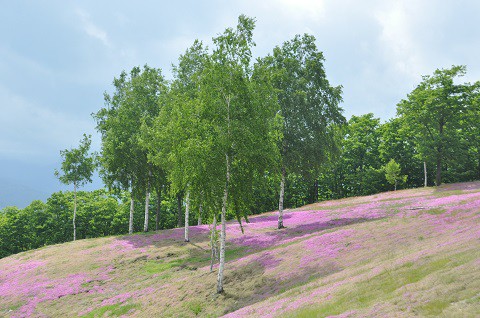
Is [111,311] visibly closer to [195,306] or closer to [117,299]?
[117,299]

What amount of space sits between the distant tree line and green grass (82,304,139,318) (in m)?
6.58

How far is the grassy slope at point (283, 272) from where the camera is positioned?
1390 centimetres

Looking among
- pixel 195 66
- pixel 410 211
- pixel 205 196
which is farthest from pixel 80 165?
pixel 410 211

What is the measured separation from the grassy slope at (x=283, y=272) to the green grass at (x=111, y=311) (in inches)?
4.0

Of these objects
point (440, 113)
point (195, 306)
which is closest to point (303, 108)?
point (195, 306)

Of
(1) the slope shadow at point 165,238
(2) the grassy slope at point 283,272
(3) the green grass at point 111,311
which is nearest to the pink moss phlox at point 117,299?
(2) the grassy slope at point 283,272

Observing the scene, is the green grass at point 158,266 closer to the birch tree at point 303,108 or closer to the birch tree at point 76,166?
the birch tree at point 303,108

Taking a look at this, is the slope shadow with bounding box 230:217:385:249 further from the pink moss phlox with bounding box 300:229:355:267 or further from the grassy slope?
the pink moss phlox with bounding box 300:229:355:267

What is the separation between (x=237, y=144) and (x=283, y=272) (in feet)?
29.1

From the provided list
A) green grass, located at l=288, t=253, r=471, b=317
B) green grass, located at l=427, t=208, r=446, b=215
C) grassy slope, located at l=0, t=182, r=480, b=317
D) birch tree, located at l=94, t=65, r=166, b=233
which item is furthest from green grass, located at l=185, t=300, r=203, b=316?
birch tree, located at l=94, t=65, r=166, b=233

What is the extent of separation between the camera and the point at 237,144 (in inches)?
963

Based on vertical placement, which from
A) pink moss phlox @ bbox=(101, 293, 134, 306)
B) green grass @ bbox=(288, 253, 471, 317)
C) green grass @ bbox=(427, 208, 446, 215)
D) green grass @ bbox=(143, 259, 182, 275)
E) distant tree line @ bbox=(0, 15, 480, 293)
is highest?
distant tree line @ bbox=(0, 15, 480, 293)

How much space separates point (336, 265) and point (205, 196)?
9.22 meters

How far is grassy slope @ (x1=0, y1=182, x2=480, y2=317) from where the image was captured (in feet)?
45.6
